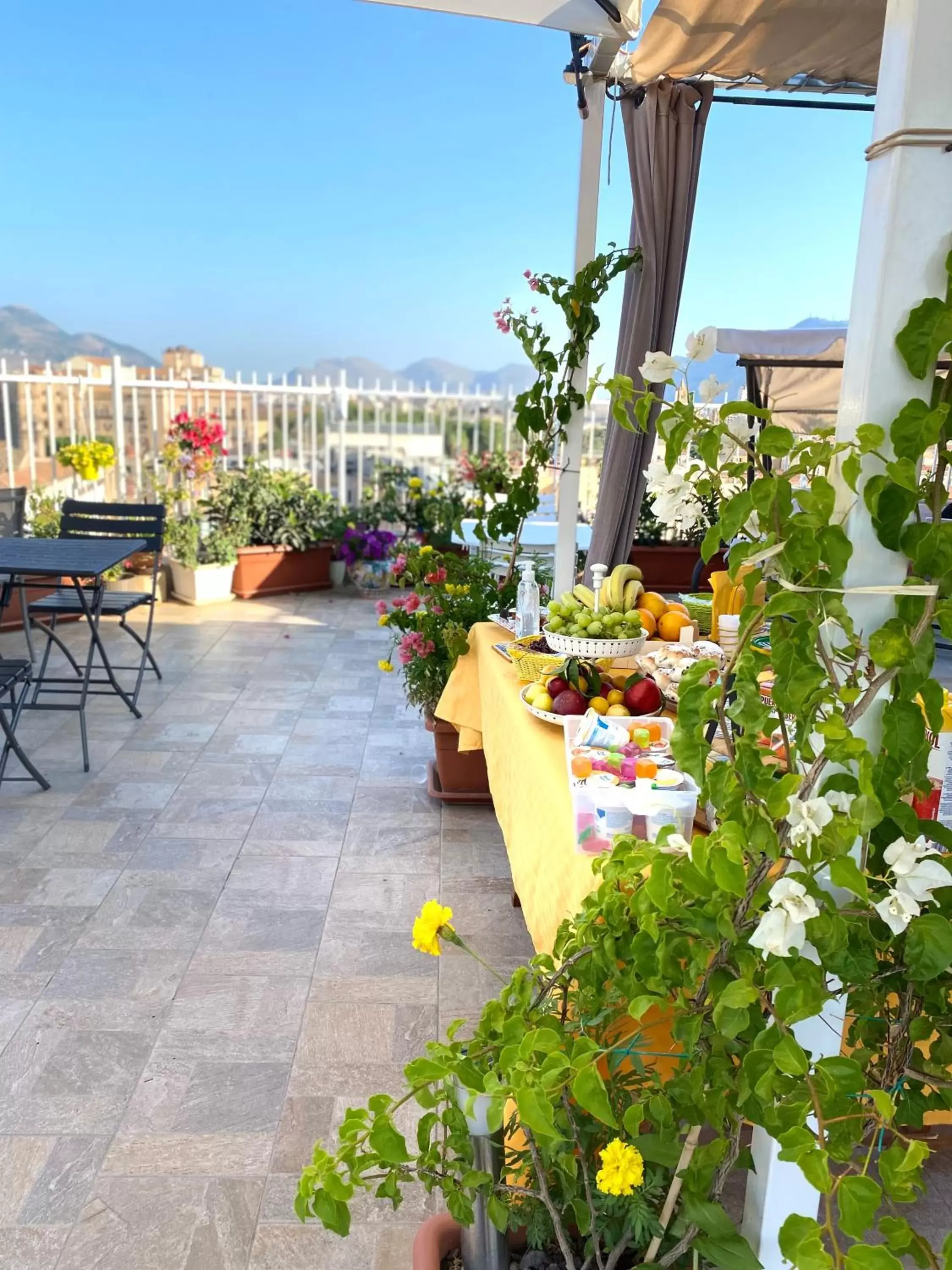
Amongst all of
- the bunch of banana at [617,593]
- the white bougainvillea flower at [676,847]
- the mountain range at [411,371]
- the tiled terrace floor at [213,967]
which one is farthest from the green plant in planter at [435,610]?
the white bougainvillea flower at [676,847]

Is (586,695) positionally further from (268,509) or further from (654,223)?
(268,509)

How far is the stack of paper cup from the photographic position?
2654mm

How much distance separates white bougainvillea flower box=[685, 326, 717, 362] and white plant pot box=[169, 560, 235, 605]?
629 cm

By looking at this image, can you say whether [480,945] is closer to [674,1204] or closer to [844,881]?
[674,1204]

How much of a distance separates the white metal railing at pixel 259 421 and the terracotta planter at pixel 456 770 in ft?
15.7

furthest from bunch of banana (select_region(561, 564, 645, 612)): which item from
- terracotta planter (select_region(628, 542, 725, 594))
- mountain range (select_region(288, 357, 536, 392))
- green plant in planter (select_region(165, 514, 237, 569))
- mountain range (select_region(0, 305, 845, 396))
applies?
mountain range (select_region(288, 357, 536, 392))

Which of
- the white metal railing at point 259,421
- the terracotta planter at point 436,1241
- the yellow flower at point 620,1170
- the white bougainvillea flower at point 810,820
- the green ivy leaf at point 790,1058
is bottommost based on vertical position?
the terracotta planter at point 436,1241

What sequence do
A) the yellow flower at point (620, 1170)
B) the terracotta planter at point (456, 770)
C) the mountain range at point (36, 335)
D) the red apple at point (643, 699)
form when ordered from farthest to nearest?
the mountain range at point (36, 335) → the terracotta planter at point (456, 770) → the red apple at point (643, 699) → the yellow flower at point (620, 1170)

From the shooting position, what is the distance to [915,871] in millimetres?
885

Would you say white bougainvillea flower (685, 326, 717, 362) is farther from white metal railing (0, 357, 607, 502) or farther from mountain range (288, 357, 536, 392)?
mountain range (288, 357, 536, 392)

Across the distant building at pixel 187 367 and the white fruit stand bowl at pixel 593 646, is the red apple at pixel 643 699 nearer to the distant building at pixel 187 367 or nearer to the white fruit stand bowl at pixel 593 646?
the white fruit stand bowl at pixel 593 646

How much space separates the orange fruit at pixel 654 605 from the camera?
2961 millimetres

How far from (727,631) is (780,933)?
188 centimetres

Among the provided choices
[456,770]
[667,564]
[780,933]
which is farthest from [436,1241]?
[667,564]
